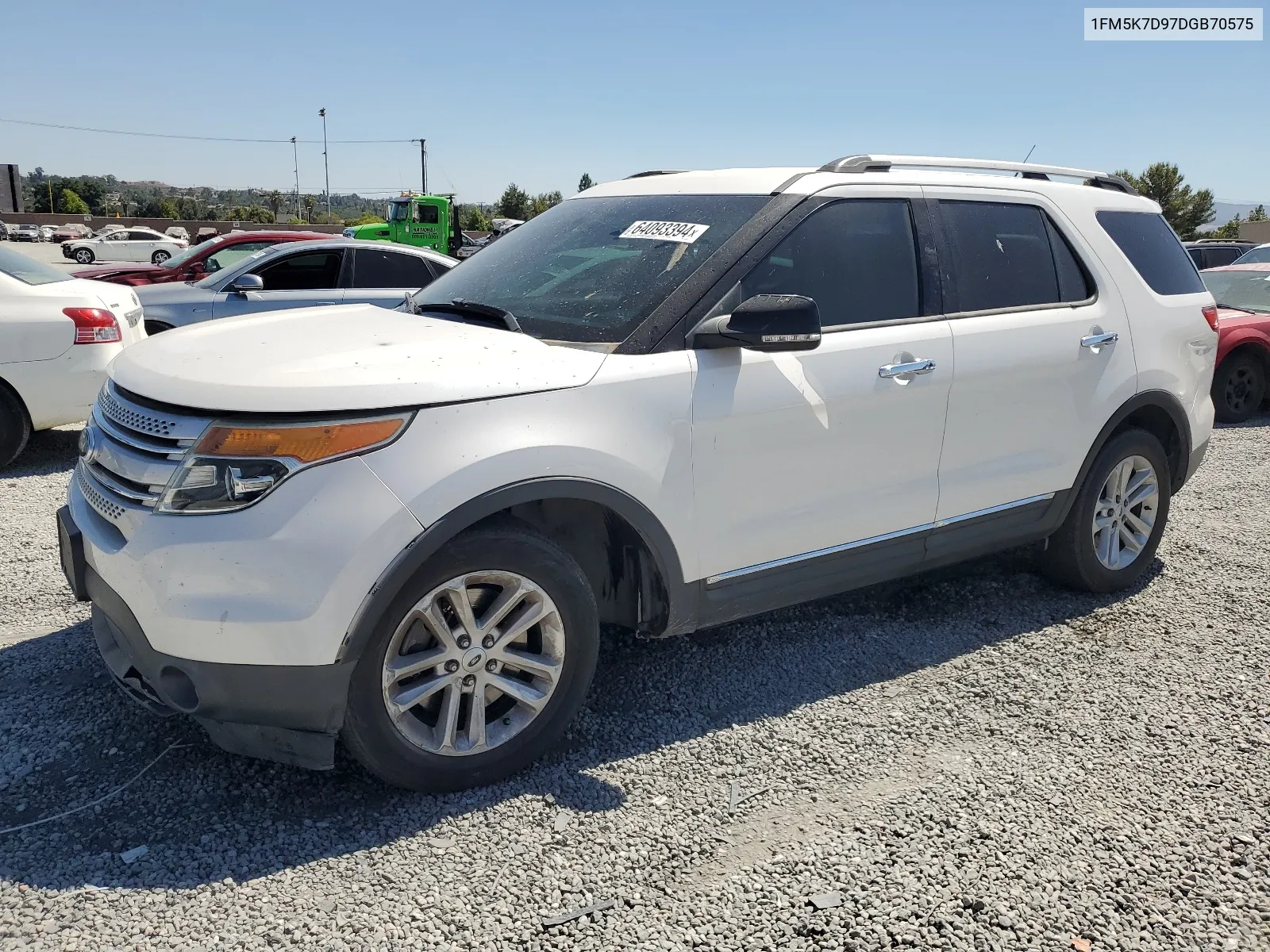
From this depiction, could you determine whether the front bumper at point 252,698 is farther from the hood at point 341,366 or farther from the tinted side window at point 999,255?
the tinted side window at point 999,255

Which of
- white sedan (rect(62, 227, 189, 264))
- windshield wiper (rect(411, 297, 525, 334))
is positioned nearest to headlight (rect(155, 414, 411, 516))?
windshield wiper (rect(411, 297, 525, 334))

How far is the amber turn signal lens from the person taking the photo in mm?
2553

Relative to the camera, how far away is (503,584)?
2.90 metres

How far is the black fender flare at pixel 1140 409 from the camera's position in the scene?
436cm

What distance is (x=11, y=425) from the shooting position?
258 inches

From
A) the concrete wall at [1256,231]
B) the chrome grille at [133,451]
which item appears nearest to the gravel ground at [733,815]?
the chrome grille at [133,451]

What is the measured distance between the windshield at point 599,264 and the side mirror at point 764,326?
0.72 ft

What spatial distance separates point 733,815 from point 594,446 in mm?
1171

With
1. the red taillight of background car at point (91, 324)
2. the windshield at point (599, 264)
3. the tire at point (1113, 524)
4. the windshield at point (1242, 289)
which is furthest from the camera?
the windshield at point (1242, 289)

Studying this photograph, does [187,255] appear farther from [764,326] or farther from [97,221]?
[97,221]

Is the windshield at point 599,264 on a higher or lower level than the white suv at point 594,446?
higher

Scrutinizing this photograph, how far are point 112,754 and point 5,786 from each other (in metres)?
0.29

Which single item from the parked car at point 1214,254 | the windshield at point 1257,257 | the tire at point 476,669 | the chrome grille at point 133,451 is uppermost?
the parked car at point 1214,254

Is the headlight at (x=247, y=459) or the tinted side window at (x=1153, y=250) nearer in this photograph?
the headlight at (x=247, y=459)
